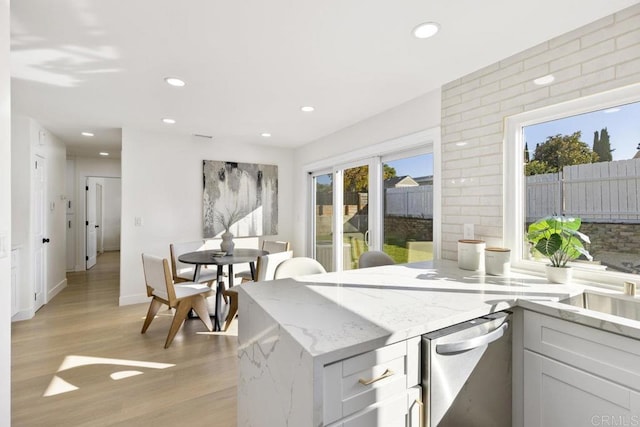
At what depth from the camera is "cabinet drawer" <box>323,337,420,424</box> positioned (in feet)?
2.92

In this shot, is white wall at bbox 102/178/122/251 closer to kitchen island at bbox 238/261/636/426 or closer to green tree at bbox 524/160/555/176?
kitchen island at bbox 238/261/636/426

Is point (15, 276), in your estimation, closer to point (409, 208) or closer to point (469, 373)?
point (409, 208)

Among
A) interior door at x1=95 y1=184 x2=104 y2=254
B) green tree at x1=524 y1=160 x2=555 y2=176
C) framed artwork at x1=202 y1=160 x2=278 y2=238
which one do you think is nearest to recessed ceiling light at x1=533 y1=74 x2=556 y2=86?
green tree at x1=524 y1=160 x2=555 y2=176

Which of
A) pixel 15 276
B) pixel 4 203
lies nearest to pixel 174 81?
pixel 4 203

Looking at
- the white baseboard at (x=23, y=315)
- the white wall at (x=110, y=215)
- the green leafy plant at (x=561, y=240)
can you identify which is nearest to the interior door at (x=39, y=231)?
the white baseboard at (x=23, y=315)

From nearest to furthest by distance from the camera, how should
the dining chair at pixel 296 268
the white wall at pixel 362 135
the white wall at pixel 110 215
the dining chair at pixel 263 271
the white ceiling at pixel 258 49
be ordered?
the white ceiling at pixel 258 49 < the dining chair at pixel 296 268 < the white wall at pixel 362 135 < the dining chair at pixel 263 271 < the white wall at pixel 110 215

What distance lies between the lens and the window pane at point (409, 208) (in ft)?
9.46

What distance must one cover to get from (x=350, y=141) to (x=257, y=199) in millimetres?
1938

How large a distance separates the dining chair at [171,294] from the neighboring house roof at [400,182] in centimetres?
226

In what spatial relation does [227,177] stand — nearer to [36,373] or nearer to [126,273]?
[126,273]

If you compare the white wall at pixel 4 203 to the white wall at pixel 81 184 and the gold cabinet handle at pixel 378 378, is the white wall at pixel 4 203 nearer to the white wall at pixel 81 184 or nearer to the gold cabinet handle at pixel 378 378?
the gold cabinet handle at pixel 378 378

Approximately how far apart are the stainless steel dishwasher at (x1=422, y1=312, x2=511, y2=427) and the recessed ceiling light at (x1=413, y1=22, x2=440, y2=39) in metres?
1.59

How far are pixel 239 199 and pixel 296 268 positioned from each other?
2.99m

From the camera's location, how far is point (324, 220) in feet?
15.2
